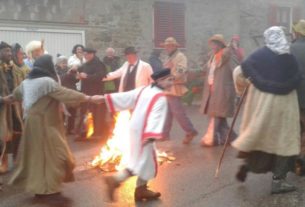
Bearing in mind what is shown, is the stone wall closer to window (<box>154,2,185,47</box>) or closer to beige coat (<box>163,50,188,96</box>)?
window (<box>154,2,185,47</box>)

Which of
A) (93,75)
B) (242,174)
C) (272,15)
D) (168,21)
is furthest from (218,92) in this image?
(272,15)

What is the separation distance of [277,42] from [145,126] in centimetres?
179

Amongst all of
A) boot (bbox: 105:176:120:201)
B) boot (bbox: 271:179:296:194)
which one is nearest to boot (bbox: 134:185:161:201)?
boot (bbox: 105:176:120:201)

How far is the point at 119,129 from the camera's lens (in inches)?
279

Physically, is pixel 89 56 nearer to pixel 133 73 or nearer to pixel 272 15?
pixel 133 73

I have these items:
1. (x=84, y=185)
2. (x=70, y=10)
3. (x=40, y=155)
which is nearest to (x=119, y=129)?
(x=84, y=185)

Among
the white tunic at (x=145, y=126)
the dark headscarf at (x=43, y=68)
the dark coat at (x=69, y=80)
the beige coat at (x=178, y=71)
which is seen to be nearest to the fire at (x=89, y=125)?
the dark coat at (x=69, y=80)

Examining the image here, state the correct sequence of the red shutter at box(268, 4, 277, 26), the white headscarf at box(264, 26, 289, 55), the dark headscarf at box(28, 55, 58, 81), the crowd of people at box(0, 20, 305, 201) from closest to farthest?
the crowd of people at box(0, 20, 305, 201) < the white headscarf at box(264, 26, 289, 55) < the dark headscarf at box(28, 55, 58, 81) < the red shutter at box(268, 4, 277, 26)

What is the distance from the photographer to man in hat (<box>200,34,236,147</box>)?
871 cm

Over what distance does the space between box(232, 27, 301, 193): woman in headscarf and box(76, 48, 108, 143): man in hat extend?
4.61m

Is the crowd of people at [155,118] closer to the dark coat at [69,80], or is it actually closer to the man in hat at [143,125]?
the man in hat at [143,125]

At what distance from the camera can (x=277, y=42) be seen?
5.74m

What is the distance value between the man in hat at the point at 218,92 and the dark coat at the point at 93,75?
2.24 metres

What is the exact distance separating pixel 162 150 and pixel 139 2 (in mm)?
10845
